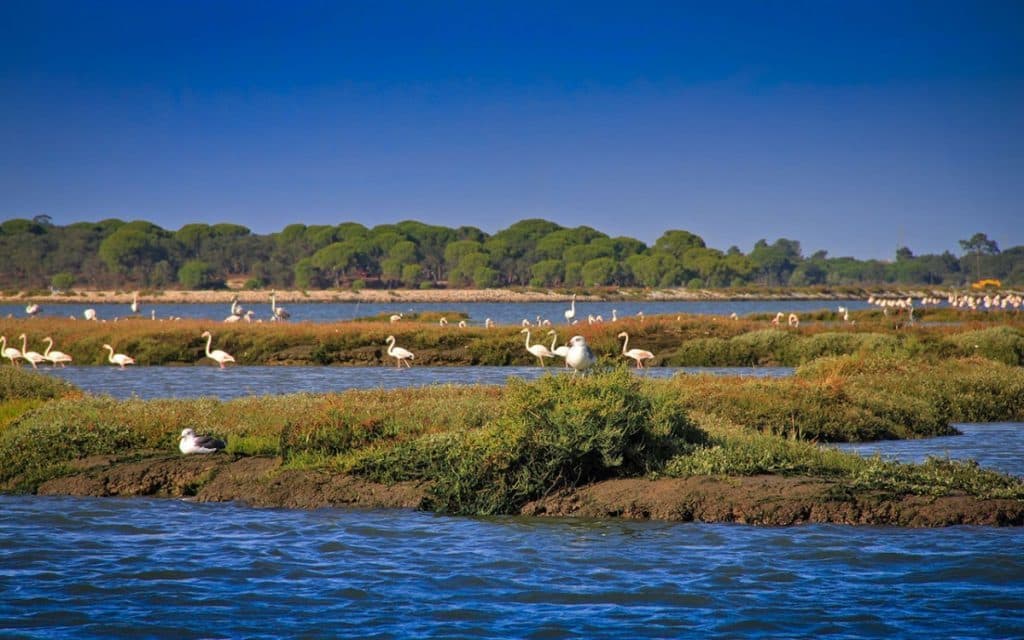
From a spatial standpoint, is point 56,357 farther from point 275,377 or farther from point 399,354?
point 399,354

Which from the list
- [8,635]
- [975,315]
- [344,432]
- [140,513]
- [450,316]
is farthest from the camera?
[450,316]

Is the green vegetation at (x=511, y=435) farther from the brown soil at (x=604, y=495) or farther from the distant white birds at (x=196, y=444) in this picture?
the distant white birds at (x=196, y=444)

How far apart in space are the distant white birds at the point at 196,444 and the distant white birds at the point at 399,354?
2098 centimetres

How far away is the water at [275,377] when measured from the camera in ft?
98.1

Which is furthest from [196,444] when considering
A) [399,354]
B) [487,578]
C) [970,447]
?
[399,354]

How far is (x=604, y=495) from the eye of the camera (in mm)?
14188

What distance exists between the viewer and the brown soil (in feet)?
44.3

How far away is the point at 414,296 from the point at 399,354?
126594 mm

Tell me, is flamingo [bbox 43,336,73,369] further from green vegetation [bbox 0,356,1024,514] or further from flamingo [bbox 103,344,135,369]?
green vegetation [bbox 0,356,1024,514]

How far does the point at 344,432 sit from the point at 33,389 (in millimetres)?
8319

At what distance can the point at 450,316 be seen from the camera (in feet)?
214

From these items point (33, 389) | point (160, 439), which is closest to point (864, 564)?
point (160, 439)

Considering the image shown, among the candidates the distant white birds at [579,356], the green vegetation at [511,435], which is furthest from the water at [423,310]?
the distant white birds at [579,356]

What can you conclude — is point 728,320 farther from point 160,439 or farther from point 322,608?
point 322,608
